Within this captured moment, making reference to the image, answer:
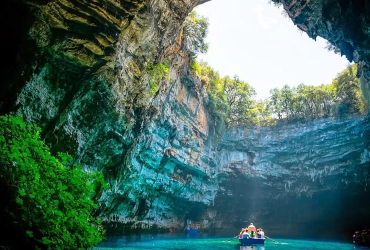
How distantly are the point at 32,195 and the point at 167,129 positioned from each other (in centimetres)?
1534

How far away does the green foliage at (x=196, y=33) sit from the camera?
20.1m

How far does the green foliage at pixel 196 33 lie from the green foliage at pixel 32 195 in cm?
1572

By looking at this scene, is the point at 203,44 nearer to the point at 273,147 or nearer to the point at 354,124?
the point at 273,147

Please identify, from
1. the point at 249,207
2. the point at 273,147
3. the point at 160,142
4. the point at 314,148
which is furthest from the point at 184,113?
the point at 249,207

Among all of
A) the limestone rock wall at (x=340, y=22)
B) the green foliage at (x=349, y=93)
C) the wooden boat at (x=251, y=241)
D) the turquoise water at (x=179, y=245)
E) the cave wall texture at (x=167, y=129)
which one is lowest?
the turquoise water at (x=179, y=245)

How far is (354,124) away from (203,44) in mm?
12903

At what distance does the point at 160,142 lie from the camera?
19797 mm

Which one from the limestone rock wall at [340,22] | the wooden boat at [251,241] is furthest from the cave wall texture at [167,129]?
the wooden boat at [251,241]

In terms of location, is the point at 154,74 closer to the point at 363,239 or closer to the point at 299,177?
the point at 363,239

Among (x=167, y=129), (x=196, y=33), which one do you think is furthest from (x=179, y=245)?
(x=196, y=33)

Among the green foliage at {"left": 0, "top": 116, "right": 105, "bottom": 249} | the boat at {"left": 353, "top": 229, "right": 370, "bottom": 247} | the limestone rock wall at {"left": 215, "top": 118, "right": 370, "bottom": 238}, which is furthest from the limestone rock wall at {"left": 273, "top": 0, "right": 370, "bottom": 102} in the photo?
the green foliage at {"left": 0, "top": 116, "right": 105, "bottom": 249}

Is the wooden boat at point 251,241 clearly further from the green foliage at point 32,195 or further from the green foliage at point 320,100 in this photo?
the green foliage at point 32,195

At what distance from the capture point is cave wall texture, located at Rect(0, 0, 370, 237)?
367 inches

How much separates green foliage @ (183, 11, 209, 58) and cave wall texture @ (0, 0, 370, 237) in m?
1.45
